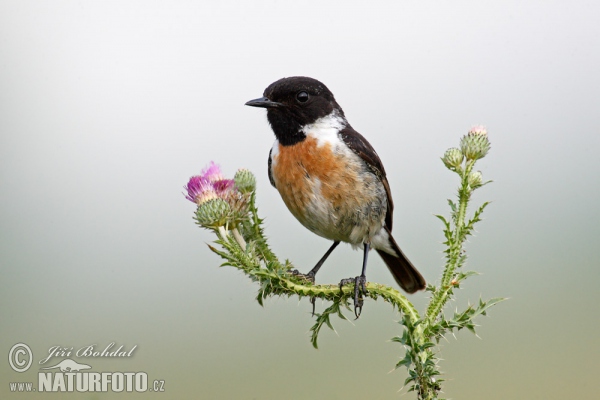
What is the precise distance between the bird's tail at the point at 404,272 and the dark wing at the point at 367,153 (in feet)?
2.01

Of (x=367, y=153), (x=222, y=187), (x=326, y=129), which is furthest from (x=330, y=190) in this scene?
(x=222, y=187)

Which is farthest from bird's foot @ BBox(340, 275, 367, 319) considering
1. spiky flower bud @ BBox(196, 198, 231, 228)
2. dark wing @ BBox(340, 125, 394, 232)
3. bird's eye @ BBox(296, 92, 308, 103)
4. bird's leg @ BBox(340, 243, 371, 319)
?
bird's eye @ BBox(296, 92, 308, 103)

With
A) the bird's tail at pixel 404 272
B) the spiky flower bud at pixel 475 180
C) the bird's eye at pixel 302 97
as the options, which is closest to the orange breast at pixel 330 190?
the bird's eye at pixel 302 97

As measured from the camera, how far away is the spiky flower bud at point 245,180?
416 cm

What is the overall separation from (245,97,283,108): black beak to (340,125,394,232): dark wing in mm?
656

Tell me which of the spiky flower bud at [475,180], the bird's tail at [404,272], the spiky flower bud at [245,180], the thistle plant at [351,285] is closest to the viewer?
the thistle plant at [351,285]

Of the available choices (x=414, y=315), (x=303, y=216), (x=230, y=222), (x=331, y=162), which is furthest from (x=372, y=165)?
(x=414, y=315)

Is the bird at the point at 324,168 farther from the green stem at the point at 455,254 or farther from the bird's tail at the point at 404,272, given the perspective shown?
the green stem at the point at 455,254

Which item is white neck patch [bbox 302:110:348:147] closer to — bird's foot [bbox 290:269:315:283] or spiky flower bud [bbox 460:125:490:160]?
bird's foot [bbox 290:269:315:283]

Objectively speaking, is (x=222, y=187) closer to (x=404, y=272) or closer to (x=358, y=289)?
(x=358, y=289)

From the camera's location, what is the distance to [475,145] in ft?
12.8

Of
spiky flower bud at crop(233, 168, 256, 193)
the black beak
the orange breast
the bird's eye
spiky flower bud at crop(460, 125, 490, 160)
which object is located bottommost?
spiky flower bud at crop(460, 125, 490, 160)

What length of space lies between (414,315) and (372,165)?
2.64m

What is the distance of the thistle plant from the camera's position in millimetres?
2924
